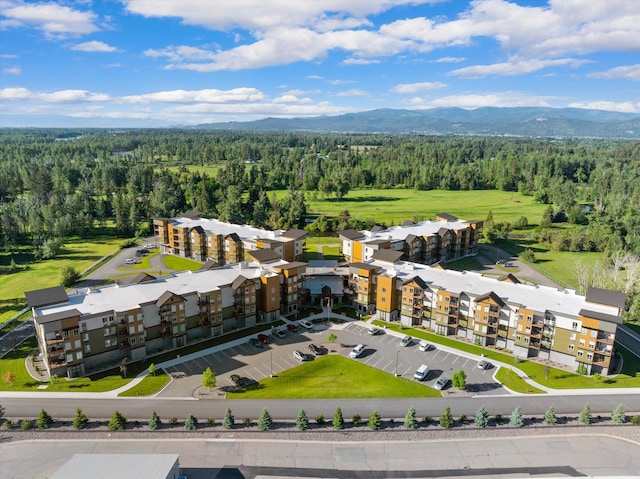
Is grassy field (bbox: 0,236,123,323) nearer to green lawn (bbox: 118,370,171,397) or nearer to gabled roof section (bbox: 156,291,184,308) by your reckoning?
gabled roof section (bbox: 156,291,184,308)

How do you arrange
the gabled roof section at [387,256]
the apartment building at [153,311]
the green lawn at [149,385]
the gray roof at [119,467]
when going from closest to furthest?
the gray roof at [119,467] → the green lawn at [149,385] → the apartment building at [153,311] → the gabled roof section at [387,256]

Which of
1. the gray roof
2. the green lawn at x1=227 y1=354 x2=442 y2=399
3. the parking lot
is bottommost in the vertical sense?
the green lawn at x1=227 y1=354 x2=442 y2=399

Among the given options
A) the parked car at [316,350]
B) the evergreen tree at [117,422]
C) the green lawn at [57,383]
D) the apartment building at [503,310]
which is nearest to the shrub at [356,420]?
the parked car at [316,350]

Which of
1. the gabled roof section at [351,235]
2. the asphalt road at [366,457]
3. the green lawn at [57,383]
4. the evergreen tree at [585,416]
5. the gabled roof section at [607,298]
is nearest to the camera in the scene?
the asphalt road at [366,457]

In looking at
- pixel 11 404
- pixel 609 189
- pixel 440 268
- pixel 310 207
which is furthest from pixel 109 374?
pixel 609 189

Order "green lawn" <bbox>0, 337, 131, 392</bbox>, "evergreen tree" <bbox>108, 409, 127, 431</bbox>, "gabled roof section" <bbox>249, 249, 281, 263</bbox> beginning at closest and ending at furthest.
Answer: "evergreen tree" <bbox>108, 409, 127, 431</bbox>, "green lawn" <bbox>0, 337, 131, 392</bbox>, "gabled roof section" <bbox>249, 249, 281, 263</bbox>

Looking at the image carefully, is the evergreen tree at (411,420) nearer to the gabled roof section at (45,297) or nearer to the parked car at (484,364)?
the parked car at (484,364)

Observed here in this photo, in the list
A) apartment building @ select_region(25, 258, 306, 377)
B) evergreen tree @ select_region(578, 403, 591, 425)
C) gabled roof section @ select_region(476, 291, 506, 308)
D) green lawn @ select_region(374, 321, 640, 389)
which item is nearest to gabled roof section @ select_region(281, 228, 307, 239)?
apartment building @ select_region(25, 258, 306, 377)
